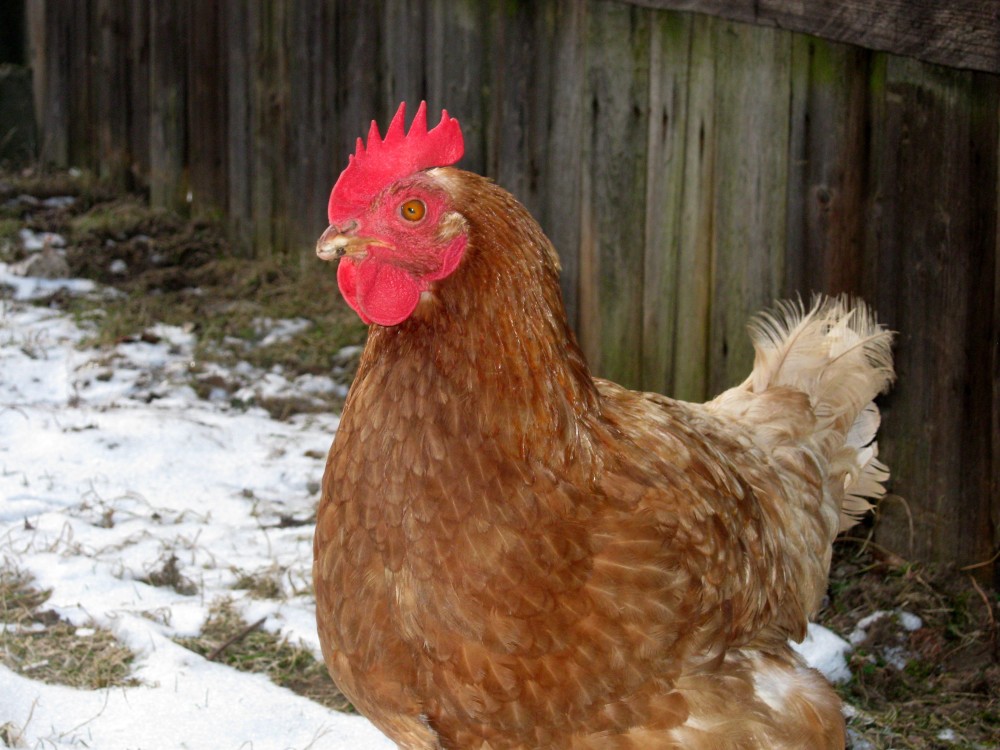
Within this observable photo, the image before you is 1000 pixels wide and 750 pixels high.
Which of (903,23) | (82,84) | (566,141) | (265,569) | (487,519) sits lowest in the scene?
(265,569)

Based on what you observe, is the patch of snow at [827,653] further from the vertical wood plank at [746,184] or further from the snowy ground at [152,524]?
the vertical wood plank at [746,184]

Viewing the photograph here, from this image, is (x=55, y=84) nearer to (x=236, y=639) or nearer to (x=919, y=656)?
(x=236, y=639)

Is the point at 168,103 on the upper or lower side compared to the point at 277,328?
upper

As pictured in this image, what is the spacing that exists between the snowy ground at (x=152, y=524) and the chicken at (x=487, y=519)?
3.45 ft

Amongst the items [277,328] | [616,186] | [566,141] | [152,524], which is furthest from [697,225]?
[277,328]

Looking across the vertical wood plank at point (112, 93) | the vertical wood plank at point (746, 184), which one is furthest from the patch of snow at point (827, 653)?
the vertical wood plank at point (112, 93)

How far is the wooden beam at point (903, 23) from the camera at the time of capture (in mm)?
3641

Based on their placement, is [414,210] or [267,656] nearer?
[414,210]

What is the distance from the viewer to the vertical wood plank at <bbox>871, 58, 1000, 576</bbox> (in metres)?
3.83

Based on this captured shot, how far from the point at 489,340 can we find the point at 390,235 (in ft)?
0.92

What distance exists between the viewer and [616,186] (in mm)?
5023

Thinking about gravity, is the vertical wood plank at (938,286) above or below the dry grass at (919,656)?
above

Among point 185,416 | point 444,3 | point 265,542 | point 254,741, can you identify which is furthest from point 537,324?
point 444,3

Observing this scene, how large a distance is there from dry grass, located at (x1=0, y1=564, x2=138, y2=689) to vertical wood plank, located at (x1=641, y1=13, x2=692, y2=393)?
2391mm
